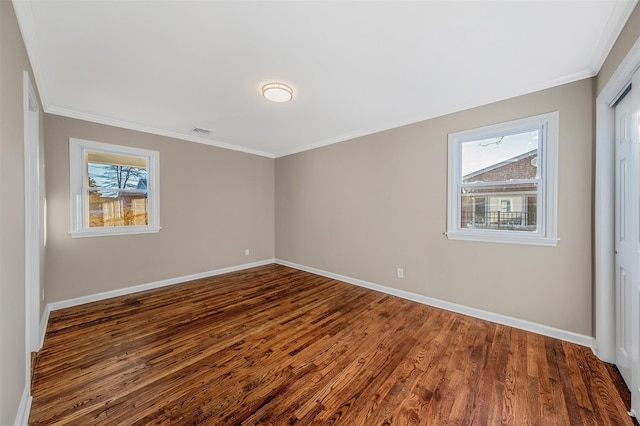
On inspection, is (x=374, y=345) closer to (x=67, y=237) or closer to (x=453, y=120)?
(x=453, y=120)

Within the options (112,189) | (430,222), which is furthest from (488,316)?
(112,189)

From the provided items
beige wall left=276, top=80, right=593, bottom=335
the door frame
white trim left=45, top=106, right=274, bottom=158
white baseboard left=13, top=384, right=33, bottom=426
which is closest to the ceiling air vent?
white trim left=45, top=106, right=274, bottom=158

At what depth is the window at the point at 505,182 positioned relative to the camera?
2443 millimetres

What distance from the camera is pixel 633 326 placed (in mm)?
1540

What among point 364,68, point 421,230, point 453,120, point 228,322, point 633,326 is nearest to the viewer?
point 633,326

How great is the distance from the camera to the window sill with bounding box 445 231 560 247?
243 cm

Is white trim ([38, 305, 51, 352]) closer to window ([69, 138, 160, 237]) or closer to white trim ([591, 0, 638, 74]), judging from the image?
window ([69, 138, 160, 237])

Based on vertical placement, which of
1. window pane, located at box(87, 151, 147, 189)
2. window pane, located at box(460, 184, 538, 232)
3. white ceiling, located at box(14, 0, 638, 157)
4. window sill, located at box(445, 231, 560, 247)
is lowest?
window sill, located at box(445, 231, 560, 247)

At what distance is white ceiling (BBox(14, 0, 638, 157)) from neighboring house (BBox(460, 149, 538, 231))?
0.78 metres

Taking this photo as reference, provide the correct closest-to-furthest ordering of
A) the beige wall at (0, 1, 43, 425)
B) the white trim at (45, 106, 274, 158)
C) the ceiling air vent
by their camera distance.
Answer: the beige wall at (0, 1, 43, 425) < the white trim at (45, 106, 274, 158) < the ceiling air vent

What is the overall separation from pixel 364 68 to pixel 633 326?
8.82 feet

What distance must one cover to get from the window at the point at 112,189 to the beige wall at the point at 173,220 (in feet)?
0.27

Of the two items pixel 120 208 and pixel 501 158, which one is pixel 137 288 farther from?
pixel 501 158

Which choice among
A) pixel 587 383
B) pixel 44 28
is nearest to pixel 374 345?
pixel 587 383
